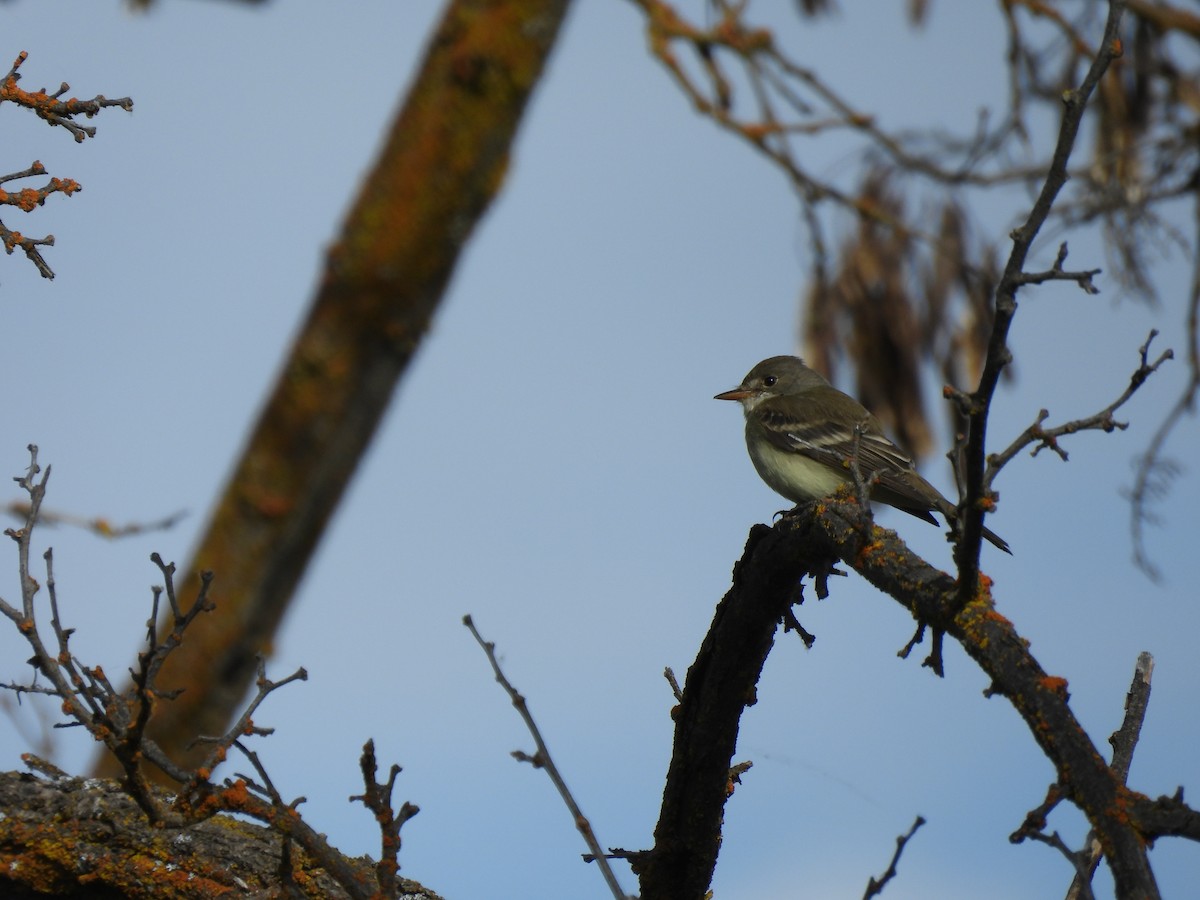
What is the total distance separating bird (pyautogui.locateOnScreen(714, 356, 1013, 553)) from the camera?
557 cm

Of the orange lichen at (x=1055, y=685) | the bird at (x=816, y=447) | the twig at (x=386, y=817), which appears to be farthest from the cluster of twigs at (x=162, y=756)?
the bird at (x=816, y=447)

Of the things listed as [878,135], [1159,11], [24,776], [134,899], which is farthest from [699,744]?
[1159,11]

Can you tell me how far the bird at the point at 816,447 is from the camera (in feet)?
18.3

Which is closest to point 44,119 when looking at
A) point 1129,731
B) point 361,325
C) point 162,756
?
point 162,756

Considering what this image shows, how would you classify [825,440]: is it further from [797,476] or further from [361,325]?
[361,325]

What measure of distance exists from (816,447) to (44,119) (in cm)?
379

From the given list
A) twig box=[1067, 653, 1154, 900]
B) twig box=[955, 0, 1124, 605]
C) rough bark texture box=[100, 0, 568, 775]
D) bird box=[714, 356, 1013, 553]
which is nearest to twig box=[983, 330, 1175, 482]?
twig box=[955, 0, 1124, 605]

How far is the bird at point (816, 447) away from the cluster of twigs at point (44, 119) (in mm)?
3093

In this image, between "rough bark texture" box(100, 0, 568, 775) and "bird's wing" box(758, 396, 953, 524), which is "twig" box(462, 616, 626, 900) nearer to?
"bird's wing" box(758, 396, 953, 524)

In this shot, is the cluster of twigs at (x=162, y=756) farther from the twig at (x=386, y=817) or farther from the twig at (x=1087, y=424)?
the twig at (x=1087, y=424)

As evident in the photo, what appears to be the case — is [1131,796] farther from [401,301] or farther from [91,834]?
[401,301]

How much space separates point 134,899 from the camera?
10.6 feet

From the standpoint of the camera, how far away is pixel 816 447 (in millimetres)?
5941

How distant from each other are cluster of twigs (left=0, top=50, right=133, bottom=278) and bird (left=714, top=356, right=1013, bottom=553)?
309 cm
